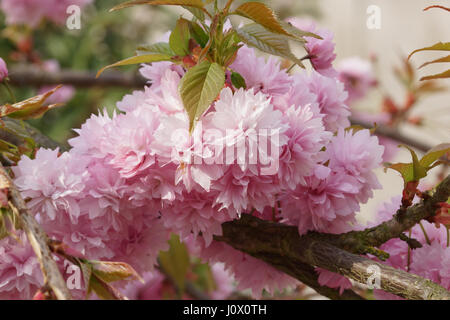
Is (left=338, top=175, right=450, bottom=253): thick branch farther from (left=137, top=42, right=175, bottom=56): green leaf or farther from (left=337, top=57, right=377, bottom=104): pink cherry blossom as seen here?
(left=337, top=57, right=377, bottom=104): pink cherry blossom

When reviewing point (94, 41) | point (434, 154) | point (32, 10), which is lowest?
point (94, 41)

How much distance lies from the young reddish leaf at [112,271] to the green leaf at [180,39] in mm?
132

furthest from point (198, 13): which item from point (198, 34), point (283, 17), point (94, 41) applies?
point (94, 41)

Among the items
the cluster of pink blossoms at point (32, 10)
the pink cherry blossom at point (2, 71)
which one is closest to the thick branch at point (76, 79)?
the cluster of pink blossoms at point (32, 10)

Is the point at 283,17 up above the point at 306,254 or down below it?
below

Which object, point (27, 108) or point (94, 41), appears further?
point (94, 41)

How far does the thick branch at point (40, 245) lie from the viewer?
0.69 feet

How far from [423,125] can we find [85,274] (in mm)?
936

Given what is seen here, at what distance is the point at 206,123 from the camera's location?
0.96 ft

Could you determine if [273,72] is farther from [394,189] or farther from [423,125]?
[394,189]

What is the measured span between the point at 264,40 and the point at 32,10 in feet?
3.14

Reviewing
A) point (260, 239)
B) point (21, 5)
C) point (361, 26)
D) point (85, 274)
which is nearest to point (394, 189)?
point (361, 26)

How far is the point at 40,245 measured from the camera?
0.74 feet

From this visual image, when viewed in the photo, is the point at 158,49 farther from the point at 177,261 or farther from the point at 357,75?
the point at 357,75
